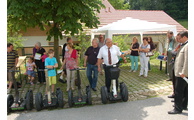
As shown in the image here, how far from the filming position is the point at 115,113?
4246 millimetres

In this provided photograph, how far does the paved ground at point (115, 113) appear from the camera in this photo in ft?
13.2

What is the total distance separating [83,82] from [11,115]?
11.5 ft

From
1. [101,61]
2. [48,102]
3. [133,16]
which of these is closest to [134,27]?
[101,61]

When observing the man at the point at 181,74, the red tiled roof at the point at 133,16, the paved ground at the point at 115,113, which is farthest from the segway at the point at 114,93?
the red tiled roof at the point at 133,16

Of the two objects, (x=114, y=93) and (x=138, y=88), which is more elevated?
(x=114, y=93)

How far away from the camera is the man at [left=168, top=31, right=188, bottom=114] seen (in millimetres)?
3594

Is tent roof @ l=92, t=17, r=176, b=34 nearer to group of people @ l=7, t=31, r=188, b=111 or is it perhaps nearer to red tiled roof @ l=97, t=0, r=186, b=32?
group of people @ l=7, t=31, r=188, b=111

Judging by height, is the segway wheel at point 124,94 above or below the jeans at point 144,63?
below

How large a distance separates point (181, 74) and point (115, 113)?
188 centimetres

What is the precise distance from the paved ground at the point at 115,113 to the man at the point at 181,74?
0.67 feet

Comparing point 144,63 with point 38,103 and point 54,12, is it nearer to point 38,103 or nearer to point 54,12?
point 54,12

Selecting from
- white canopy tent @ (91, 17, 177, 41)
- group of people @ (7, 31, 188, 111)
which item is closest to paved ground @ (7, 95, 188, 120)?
group of people @ (7, 31, 188, 111)

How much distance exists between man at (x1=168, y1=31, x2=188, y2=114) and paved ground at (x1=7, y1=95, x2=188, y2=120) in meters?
0.21

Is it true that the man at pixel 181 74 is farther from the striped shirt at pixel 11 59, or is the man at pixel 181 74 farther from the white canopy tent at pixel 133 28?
the striped shirt at pixel 11 59
